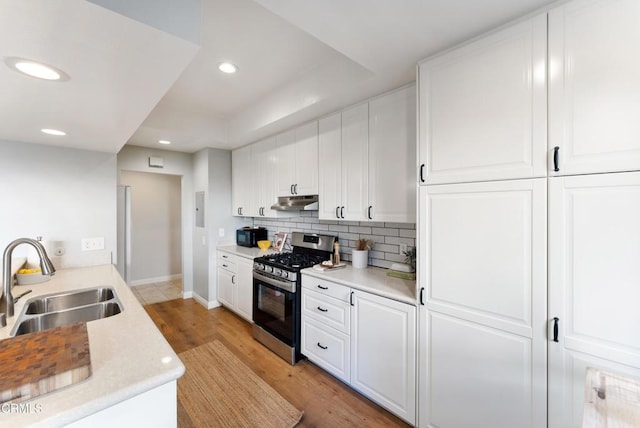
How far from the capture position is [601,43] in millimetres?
1142

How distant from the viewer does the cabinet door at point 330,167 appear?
259 centimetres

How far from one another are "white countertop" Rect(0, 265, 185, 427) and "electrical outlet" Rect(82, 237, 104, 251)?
4.32 feet

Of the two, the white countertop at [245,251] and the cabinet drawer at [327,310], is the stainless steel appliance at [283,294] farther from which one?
the white countertop at [245,251]

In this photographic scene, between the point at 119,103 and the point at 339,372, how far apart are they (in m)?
2.48

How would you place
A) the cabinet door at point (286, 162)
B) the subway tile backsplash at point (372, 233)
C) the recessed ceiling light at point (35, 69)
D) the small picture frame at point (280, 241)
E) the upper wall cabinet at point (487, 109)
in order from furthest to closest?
1. the small picture frame at point (280, 241)
2. the cabinet door at point (286, 162)
3. the subway tile backsplash at point (372, 233)
4. the upper wall cabinet at point (487, 109)
5. the recessed ceiling light at point (35, 69)

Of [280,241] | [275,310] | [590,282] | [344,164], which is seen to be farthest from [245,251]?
[590,282]

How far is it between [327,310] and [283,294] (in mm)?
565

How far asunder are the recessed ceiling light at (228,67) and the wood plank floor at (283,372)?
271cm

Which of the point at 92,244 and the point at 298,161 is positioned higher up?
the point at 298,161

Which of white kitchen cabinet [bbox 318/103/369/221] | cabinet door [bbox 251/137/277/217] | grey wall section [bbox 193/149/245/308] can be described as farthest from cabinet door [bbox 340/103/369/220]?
grey wall section [bbox 193/149/245/308]

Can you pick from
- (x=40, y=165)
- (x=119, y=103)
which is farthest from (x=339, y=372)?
(x=40, y=165)

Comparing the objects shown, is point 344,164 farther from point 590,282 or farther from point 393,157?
point 590,282

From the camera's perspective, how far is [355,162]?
96.4 inches

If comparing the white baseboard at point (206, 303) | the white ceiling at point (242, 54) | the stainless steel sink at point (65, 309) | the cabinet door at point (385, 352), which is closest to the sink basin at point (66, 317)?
the stainless steel sink at point (65, 309)
